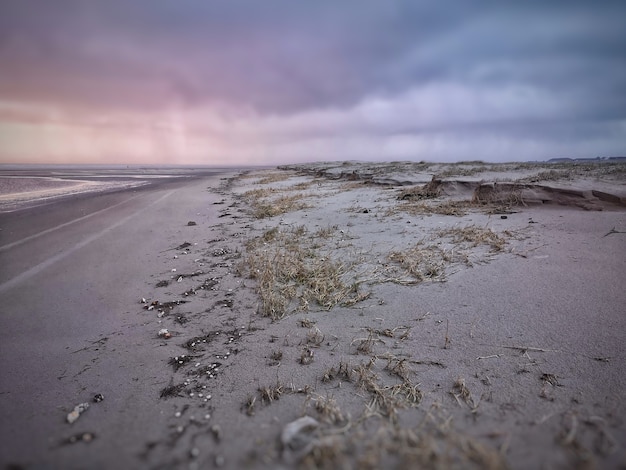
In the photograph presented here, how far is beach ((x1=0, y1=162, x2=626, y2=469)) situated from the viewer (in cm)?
175

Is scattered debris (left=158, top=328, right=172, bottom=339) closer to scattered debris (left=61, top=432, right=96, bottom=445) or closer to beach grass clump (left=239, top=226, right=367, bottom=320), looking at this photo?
beach grass clump (left=239, top=226, right=367, bottom=320)

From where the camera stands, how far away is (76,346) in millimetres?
3158

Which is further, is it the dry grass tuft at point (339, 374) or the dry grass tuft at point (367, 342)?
the dry grass tuft at point (367, 342)

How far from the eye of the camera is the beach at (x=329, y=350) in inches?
69.0

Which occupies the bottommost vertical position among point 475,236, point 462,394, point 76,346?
point 76,346

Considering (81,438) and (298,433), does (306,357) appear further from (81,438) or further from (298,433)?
(81,438)

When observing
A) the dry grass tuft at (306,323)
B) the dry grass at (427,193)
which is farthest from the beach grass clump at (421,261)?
the dry grass at (427,193)

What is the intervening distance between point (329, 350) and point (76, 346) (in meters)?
2.65

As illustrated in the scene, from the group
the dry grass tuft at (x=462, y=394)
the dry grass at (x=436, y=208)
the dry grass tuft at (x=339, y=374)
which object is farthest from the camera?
the dry grass at (x=436, y=208)

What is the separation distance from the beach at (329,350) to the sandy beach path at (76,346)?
22mm

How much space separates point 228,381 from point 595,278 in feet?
14.4

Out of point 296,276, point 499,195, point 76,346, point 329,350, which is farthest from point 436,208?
point 76,346

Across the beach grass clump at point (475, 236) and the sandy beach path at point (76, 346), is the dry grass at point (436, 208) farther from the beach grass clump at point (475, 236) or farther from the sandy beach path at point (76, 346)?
the sandy beach path at point (76, 346)

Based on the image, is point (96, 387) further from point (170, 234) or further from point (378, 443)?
point (170, 234)
